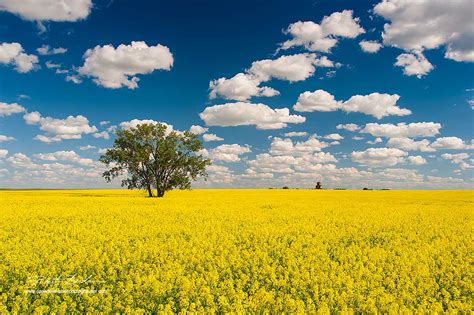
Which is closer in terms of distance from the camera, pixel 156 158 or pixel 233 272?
pixel 233 272

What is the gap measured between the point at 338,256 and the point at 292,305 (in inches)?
193

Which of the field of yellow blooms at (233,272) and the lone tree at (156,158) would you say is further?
the lone tree at (156,158)

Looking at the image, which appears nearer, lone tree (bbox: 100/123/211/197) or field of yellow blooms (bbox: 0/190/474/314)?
field of yellow blooms (bbox: 0/190/474/314)

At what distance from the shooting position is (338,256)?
11.3 metres

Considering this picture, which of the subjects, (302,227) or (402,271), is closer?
(402,271)

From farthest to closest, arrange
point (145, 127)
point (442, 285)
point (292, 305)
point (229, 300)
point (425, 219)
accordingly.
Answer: point (145, 127) → point (425, 219) → point (442, 285) → point (229, 300) → point (292, 305)

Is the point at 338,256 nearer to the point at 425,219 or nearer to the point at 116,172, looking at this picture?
the point at 425,219

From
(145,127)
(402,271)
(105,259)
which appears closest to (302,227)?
(402,271)

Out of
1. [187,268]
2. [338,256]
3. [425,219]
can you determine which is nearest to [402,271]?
[338,256]

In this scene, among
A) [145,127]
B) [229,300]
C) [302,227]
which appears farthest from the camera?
[145,127]

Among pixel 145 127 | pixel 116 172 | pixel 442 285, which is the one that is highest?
pixel 145 127

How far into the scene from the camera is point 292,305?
677 centimetres

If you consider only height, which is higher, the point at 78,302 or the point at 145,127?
the point at 145,127

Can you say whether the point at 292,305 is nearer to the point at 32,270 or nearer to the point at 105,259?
the point at 105,259
